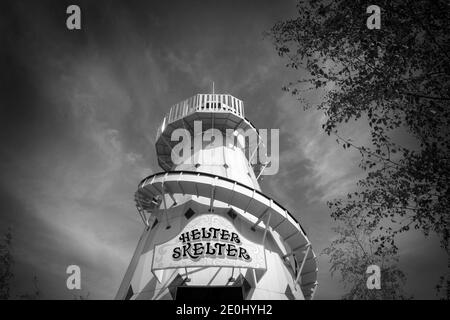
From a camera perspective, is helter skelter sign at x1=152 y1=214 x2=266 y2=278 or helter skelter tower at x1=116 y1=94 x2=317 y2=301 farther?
helter skelter tower at x1=116 y1=94 x2=317 y2=301

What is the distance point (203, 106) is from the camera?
29266mm

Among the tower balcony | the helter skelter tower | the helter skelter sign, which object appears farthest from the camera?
the tower balcony

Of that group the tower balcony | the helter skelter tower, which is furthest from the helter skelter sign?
the tower balcony

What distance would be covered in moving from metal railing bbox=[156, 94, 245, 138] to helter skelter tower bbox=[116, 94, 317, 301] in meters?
0.14

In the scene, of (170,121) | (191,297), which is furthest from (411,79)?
(170,121)

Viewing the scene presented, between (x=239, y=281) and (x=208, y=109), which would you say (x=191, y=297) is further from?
(x=208, y=109)

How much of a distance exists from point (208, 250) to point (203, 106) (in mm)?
16412

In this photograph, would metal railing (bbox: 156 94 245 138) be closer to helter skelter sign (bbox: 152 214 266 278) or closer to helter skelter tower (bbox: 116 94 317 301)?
helter skelter tower (bbox: 116 94 317 301)

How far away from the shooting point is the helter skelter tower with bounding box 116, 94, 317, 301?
16.9m

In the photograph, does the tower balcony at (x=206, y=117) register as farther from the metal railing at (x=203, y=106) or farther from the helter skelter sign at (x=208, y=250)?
the helter skelter sign at (x=208, y=250)

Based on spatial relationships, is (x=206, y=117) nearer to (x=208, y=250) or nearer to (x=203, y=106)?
(x=203, y=106)

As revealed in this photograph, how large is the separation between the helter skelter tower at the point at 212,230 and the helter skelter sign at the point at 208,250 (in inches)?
2.2

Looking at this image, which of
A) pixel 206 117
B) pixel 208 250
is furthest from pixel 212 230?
pixel 206 117
